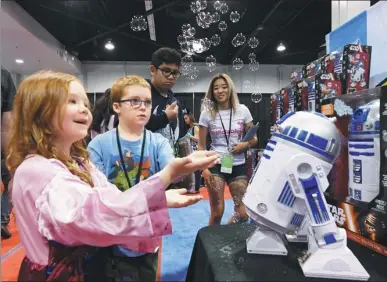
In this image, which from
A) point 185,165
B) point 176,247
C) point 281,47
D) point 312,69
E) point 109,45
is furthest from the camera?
point 281,47

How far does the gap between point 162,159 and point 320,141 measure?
0.61 metres

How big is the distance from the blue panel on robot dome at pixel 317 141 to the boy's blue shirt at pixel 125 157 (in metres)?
0.58

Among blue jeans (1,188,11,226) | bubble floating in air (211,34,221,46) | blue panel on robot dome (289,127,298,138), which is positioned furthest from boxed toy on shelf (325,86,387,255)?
bubble floating in air (211,34,221,46)

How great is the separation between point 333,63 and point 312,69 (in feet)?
0.83

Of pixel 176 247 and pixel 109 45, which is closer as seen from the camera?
pixel 176 247

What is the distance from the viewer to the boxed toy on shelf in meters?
0.81

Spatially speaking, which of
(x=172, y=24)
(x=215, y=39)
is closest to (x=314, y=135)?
(x=215, y=39)

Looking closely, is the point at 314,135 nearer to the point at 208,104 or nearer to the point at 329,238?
the point at 329,238

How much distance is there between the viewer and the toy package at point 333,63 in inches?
46.9

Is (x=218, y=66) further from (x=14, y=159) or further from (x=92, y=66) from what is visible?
(x=14, y=159)

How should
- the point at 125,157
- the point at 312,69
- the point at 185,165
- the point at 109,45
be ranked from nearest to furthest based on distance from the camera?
the point at 185,165
the point at 125,157
the point at 312,69
the point at 109,45

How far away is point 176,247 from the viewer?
2.11 m

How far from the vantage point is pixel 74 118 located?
665mm

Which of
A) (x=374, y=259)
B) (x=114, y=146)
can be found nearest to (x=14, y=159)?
(x=114, y=146)
